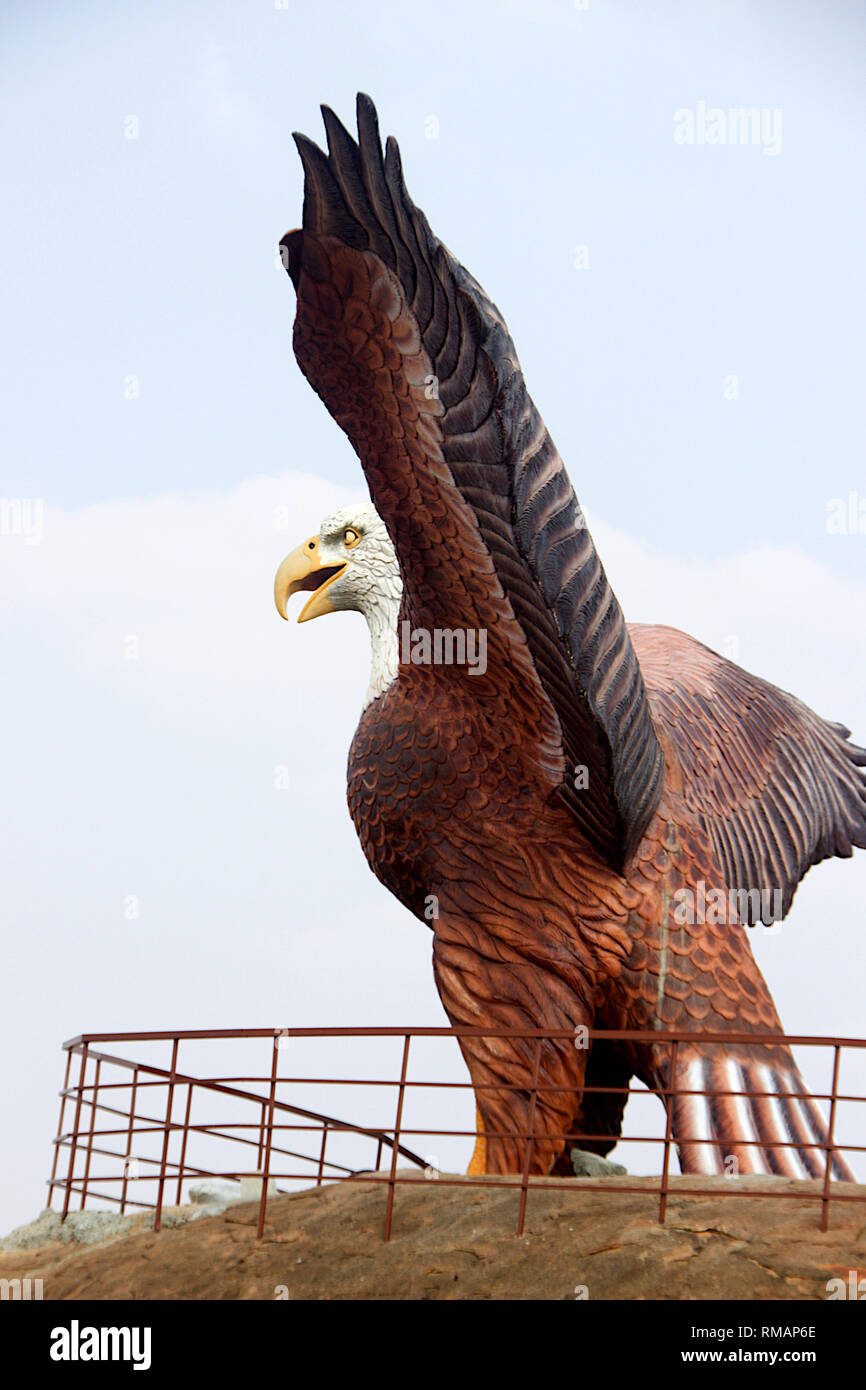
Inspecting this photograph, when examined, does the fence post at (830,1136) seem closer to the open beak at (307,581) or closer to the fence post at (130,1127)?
the fence post at (130,1127)

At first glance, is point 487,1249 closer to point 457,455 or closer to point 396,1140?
point 396,1140

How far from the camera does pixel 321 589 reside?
9000mm

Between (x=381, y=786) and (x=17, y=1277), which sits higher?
(x=381, y=786)

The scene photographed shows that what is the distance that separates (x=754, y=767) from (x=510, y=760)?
2.11 metres

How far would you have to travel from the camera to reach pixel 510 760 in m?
7.59

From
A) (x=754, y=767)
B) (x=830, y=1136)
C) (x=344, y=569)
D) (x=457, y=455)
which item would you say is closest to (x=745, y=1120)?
(x=830, y=1136)

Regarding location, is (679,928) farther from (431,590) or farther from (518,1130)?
(431,590)

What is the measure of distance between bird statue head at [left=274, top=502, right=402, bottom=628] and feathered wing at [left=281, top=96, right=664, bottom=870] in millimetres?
1554

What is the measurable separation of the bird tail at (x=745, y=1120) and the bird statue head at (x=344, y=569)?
11.6 feet

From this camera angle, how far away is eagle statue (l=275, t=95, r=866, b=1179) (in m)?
6.80

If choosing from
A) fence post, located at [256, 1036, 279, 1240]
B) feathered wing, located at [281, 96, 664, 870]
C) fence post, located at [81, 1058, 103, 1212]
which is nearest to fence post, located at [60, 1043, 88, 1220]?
fence post, located at [81, 1058, 103, 1212]

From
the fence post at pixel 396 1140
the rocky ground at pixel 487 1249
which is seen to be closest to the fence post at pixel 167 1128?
the rocky ground at pixel 487 1249

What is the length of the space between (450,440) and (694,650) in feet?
11.2
